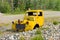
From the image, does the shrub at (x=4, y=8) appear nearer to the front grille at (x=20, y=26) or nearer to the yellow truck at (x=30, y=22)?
the yellow truck at (x=30, y=22)

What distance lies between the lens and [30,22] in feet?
64.7

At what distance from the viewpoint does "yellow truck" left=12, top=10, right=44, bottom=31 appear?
19734 millimetres

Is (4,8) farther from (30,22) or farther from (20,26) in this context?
(30,22)

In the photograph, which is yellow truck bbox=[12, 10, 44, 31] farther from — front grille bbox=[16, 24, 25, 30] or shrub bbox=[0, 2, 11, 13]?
shrub bbox=[0, 2, 11, 13]

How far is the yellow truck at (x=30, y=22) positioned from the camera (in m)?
19.7

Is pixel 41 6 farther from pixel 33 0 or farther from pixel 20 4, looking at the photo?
pixel 20 4

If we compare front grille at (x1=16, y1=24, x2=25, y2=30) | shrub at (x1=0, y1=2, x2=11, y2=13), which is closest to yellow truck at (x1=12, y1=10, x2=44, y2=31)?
front grille at (x1=16, y1=24, x2=25, y2=30)

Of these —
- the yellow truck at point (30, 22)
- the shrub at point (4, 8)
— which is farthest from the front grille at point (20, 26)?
the shrub at point (4, 8)

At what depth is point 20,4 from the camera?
6750 cm

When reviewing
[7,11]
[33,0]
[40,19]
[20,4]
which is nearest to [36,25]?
[40,19]

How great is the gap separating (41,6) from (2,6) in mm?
19775

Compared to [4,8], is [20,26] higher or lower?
higher

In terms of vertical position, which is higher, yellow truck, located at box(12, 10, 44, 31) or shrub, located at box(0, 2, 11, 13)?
yellow truck, located at box(12, 10, 44, 31)

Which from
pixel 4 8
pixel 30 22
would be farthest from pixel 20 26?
pixel 4 8
